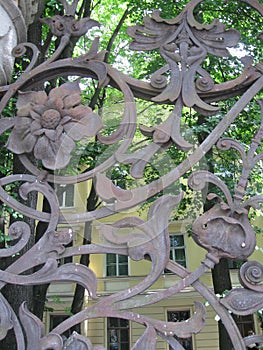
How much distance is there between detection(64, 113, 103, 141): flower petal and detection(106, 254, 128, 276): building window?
12.4m

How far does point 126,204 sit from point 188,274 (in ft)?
1.06

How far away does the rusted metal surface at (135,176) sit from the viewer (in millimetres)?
1507

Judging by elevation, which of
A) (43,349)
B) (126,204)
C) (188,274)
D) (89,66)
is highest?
(89,66)

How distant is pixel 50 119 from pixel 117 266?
12572 mm

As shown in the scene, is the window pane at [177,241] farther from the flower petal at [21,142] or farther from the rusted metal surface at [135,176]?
the flower petal at [21,142]

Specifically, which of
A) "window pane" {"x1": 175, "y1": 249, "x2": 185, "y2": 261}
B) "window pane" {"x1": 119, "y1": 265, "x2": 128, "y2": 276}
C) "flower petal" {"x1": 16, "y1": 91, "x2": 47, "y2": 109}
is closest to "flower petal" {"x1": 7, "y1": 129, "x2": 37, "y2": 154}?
"flower petal" {"x1": 16, "y1": 91, "x2": 47, "y2": 109}

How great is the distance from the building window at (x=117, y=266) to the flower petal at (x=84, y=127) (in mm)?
12399

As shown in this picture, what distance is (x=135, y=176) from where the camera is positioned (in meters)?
1.65

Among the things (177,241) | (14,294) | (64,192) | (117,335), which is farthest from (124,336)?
(14,294)

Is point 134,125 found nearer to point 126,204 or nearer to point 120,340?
point 126,204

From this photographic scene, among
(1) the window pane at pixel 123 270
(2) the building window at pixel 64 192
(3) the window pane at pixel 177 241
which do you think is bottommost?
(2) the building window at pixel 64 192

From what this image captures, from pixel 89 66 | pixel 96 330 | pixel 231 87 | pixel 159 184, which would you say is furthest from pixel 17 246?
pixel 96 330

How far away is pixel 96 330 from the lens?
13.5 m

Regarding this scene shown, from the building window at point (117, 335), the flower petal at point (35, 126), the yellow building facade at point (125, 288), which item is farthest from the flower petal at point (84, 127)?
the building window at point (117, 335)
